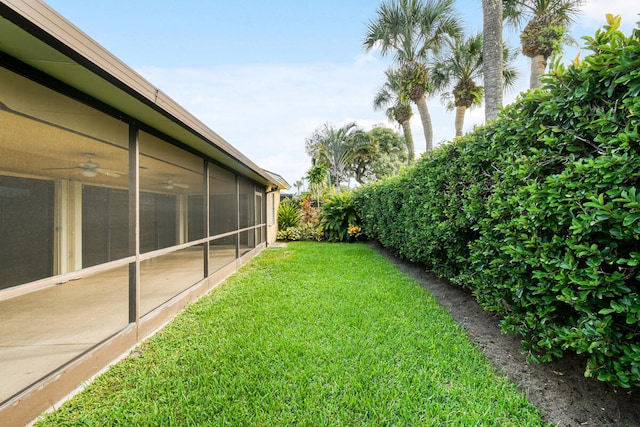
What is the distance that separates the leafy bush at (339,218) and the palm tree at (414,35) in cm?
487

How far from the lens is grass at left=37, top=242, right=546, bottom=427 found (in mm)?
1837

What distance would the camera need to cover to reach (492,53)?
7.05 m

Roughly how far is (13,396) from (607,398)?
3.85 metres

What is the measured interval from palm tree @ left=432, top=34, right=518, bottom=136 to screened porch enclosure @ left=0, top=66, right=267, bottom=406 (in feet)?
41.8

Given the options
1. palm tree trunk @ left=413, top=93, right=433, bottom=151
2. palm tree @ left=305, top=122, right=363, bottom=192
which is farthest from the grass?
palm tree @ left=305, top=122, right=363, bottom=192

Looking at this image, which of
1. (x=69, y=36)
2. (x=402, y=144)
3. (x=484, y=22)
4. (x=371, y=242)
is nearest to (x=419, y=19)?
(x=484, y=22)

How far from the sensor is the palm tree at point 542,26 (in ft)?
27.6

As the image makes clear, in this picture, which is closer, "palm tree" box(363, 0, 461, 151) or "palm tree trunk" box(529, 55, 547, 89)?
"palm tree trunk" box(529, 55, 547, 89)

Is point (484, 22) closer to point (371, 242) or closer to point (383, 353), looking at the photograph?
point (371, 242)

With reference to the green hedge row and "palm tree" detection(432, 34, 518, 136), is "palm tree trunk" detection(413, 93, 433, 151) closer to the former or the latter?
"palm tree" detection(432, 34, 518, 136)

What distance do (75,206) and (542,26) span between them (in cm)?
1230

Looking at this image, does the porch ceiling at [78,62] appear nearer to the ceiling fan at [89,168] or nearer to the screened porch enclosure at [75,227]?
the screened porch enclosure at [75,227]

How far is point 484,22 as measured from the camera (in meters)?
7.02

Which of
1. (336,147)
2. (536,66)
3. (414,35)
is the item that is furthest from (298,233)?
(336,147)
